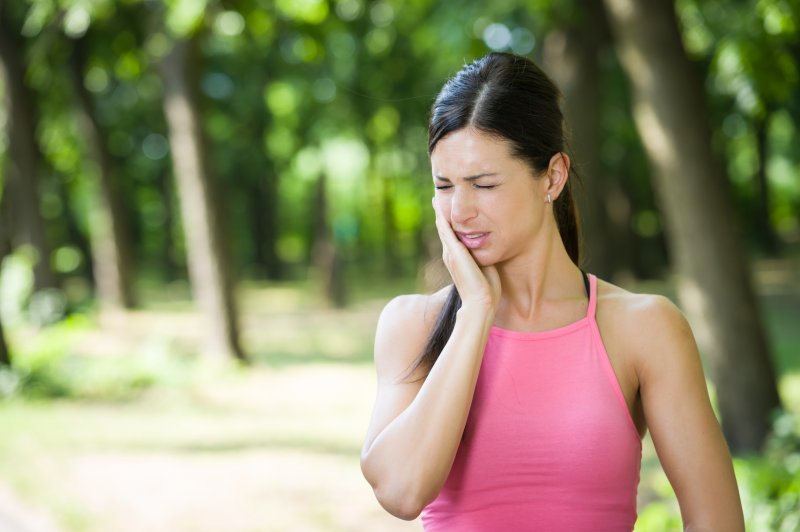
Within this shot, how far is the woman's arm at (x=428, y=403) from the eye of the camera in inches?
86.3

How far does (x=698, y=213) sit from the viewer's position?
789 cm

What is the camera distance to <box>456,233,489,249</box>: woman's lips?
2393 millimetres

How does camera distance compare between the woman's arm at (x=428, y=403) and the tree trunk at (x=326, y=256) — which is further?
the tree trunk at (x=326, y=256)

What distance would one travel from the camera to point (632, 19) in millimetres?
7871

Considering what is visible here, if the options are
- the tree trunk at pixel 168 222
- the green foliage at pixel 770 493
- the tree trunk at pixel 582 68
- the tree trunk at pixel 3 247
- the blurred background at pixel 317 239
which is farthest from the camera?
the tree trunk at pixel 168 222

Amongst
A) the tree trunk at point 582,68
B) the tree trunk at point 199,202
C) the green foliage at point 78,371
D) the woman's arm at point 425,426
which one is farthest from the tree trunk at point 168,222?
the woman's arm at point 425,426

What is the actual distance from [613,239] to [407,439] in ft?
81.7

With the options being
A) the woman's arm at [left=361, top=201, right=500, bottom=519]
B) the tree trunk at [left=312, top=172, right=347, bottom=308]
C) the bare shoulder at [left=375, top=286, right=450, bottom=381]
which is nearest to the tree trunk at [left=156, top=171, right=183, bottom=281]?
the tree trunk at [left=312, top=172, right=347, bottom=308]

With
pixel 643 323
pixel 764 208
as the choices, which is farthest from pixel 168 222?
pixel 643 323

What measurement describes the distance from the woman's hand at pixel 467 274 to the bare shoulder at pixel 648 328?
0.89ft

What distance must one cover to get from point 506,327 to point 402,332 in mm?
251

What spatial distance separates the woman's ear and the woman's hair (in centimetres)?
2

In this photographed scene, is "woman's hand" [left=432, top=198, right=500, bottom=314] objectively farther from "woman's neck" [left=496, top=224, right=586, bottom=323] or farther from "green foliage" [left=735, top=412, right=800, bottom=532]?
"green foliage" [left=735, top=412, right=800, bottom=532]

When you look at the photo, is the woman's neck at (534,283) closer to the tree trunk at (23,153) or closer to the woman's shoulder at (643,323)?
the woman's shoulder at (643,323)
